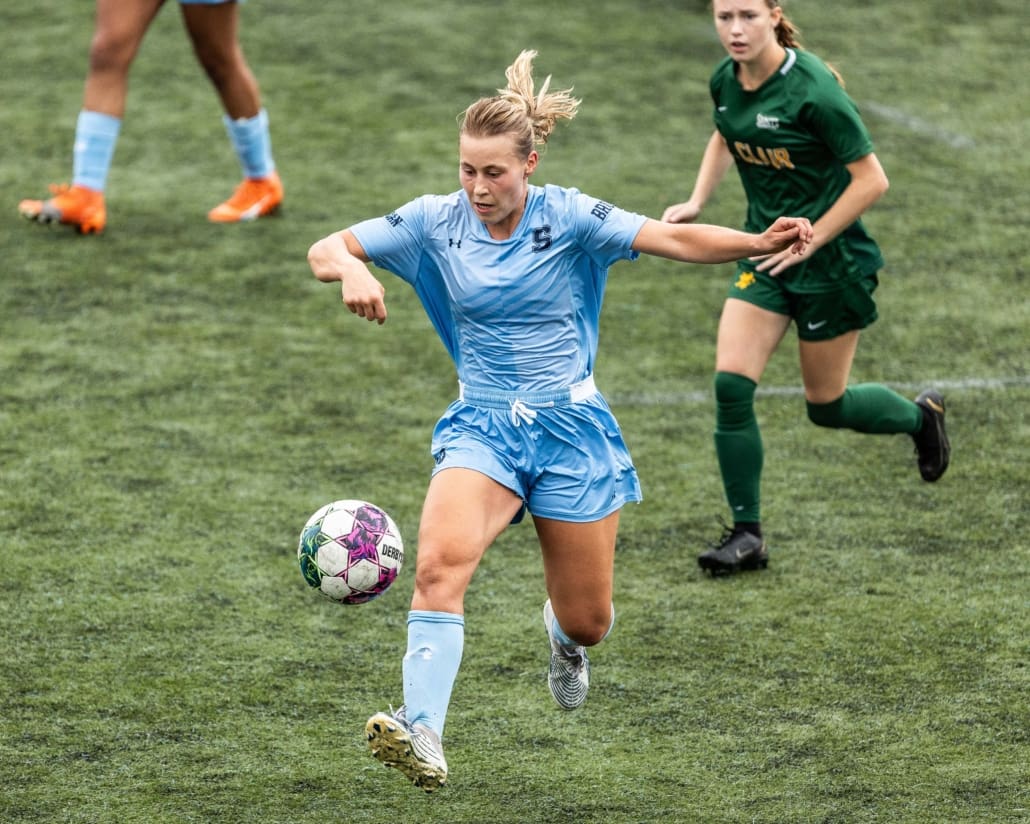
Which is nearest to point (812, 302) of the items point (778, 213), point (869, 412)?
point (778, 213)

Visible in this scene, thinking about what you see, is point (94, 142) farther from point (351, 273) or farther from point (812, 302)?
point (351, 273)

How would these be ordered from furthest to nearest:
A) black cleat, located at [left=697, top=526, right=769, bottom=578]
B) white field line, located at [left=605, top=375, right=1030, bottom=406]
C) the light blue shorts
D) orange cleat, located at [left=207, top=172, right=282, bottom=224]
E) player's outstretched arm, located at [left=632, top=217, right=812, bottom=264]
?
1. orange cleat, located at [left=207, top=172, right=282, bottom=224]
2. white field line, located at [left=605, top=375, right=1030, bottom=406]
3. black cleat, located at [left=697, top=526, right=769, bottom=578]
4. the light blue shorts
5. player's outstretched arm, located at [left=632, top=217, right=812, bottom=264]

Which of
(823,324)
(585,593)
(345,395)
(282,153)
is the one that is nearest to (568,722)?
(585,593)

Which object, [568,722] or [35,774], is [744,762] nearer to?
[568,722]

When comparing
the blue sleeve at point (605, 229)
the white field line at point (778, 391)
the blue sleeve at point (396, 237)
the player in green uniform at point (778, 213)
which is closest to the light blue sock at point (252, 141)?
the white field line at point (778, 391)

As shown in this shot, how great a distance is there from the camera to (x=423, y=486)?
700 centimetres

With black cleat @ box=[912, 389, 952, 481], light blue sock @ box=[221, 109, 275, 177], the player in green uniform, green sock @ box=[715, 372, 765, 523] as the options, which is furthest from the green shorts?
light blue sock @ box=[221, 109, 275, 177]

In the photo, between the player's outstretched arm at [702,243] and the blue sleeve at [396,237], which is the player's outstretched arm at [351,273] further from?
the player's outstretched arm at [702,243]

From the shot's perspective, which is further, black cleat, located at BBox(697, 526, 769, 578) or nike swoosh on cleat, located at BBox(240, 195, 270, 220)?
nike swoosh on cleat, located at BBox(240, 195, 270, 220)

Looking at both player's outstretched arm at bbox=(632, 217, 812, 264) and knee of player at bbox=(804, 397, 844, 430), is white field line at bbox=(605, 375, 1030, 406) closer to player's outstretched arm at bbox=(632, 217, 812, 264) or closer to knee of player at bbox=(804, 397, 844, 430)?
knee of player at bbox=(804, 397, 844, 430)

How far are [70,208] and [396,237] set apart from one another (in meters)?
5.45

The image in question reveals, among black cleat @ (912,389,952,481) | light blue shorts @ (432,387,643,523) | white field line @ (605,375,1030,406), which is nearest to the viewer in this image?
light blue shorts @ (432,387,643,523)

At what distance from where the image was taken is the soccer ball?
459cm

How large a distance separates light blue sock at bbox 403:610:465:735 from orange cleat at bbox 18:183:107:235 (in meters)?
5.96
